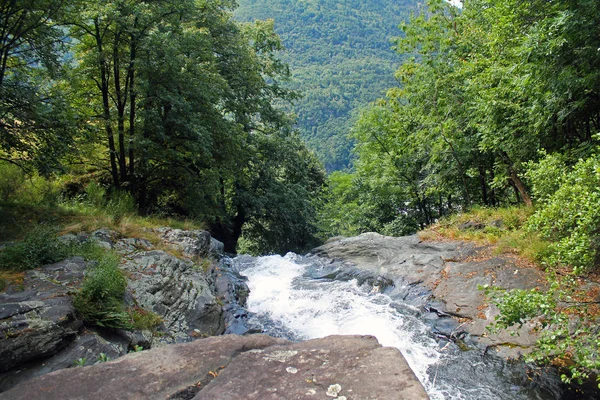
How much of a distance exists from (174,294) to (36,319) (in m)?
2.71

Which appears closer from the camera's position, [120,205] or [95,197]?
[120,205]

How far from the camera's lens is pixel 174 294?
23.2ft

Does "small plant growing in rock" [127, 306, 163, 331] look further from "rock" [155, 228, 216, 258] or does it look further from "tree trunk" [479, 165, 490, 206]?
"tree trunk" [479, 165, 490, 206]

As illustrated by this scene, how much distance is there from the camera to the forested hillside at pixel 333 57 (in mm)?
101250

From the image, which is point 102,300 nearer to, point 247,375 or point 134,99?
point 247,375

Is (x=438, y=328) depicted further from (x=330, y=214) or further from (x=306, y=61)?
(x=306, y=61)

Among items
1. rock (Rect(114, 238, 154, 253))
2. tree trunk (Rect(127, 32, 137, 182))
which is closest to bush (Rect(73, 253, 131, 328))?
rock (Rect(114, 238, 154, 253))

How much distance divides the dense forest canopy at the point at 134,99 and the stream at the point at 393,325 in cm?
455

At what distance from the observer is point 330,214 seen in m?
27.3

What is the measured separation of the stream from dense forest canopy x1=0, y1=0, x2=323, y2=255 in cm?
455

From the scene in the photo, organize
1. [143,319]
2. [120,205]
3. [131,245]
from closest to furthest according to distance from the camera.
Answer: [143,319]
[131,245]
[120,205]

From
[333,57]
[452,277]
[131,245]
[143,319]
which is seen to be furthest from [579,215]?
[333,57]

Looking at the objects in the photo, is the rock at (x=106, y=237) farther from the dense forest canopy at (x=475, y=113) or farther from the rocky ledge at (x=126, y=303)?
the dense forest canopy at (x=475, y=113)

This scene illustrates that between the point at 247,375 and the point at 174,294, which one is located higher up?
the point at 247,375
